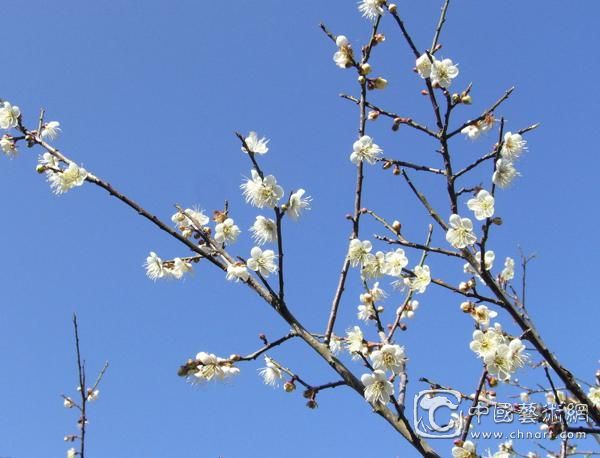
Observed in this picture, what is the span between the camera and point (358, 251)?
271 centimetres

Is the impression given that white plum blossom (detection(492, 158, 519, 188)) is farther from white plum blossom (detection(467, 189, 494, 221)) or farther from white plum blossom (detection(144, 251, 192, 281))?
white plum blossom (detection(144, 251, 192, 281))

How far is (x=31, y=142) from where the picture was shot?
3135 mm

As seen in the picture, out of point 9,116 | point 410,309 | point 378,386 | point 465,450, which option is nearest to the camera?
point 378,386

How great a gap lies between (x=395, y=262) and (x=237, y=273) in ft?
3.11

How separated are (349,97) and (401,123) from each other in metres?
0.32

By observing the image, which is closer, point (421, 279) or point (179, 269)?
point (421, 279)

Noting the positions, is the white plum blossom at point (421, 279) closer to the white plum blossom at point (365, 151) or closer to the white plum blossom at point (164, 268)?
the white plum blossom at point (365, 151)

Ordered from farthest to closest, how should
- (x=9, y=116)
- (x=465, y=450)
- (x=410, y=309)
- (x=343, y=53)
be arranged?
(x=410, y=309), (x=9, y=116), (x=343, y=53), (x=465, y=450)

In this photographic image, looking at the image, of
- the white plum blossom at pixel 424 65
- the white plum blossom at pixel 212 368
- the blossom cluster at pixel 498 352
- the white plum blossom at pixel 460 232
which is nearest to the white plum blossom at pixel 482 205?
the white plum blossom at pixel 460 232

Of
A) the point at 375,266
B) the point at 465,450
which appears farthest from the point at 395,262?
the point at 465,450

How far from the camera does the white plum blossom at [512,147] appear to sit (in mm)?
2934

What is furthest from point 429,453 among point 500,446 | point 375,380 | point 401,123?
point 500,446

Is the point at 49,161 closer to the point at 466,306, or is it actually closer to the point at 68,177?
the point at 68,177

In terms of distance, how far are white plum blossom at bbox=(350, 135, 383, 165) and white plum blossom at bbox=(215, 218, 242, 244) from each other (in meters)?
0.76
